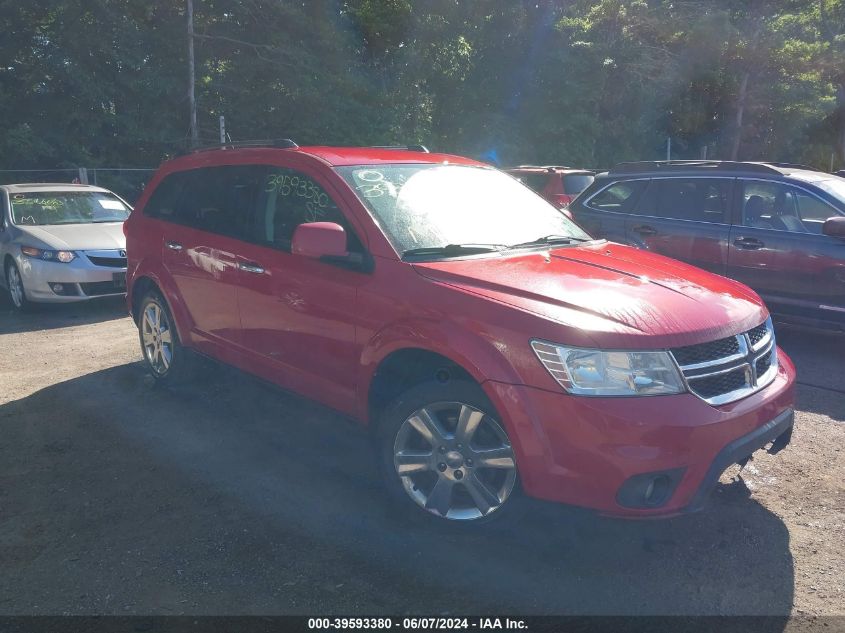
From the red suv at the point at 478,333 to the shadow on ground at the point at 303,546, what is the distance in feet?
1.11

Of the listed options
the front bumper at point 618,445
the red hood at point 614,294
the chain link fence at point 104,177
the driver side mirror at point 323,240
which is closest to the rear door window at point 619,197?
the red hood at point 614,294

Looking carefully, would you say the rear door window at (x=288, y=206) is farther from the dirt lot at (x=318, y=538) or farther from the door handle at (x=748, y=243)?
the door handle at (x=748, y=243)

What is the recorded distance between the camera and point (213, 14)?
23734 millimetres

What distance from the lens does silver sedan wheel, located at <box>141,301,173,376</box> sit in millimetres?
5890

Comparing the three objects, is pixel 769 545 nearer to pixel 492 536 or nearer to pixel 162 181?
pixel 492 536

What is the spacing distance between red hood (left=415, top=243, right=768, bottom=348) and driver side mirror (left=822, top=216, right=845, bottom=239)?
3082 millimetres

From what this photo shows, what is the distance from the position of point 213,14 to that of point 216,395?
68.7 feet

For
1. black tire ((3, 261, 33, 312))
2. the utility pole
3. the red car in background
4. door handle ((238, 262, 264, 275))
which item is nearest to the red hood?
door handle ((238, 262, 264, 275))

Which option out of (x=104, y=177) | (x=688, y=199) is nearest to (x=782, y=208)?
(x=688, y=199)

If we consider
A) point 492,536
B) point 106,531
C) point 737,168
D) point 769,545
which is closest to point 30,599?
point 106,531

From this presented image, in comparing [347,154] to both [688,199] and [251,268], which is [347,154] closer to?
[251,268]

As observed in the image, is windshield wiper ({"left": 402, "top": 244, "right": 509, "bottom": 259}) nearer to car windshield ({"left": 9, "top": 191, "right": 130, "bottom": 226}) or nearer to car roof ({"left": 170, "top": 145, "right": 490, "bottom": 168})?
car roof ({"left": 170, "top": 145, "right": 490, "bottom": 168})

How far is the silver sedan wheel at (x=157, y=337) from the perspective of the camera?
19.3ft

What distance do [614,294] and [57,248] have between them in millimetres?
7785
